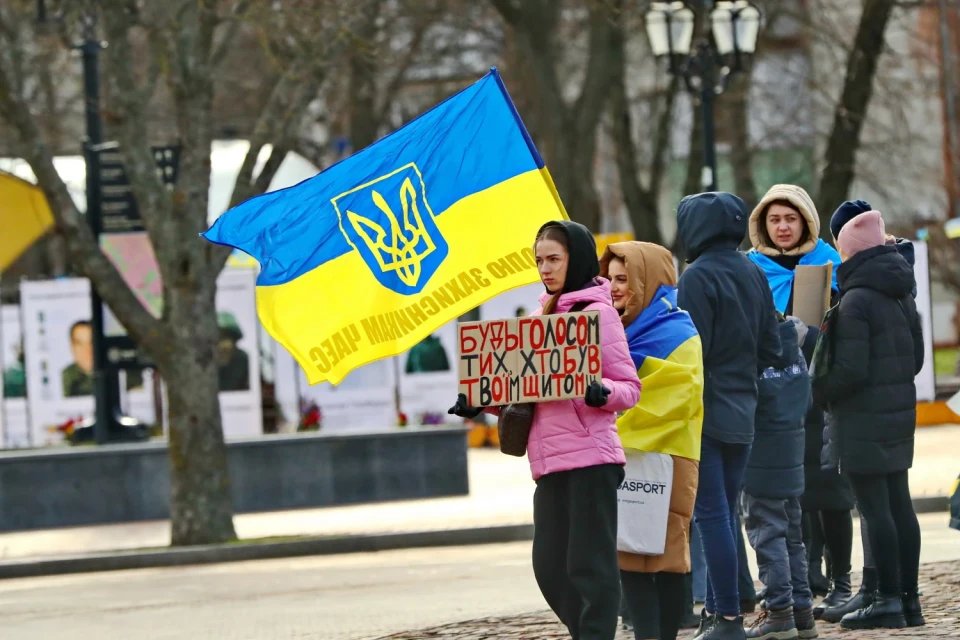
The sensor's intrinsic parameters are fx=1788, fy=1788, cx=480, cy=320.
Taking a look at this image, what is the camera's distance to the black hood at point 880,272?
25.5 feet

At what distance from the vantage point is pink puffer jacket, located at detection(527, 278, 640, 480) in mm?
6344

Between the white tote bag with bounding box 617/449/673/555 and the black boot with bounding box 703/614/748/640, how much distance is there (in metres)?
0.61

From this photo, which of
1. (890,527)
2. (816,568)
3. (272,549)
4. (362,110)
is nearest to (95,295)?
(272,549)

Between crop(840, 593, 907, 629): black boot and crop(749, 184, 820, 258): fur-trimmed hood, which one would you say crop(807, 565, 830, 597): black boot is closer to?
crop(840, 593, 907, 629): black boot

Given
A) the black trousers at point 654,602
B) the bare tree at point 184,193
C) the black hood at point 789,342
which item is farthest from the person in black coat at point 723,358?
the bare tree at point 184,193

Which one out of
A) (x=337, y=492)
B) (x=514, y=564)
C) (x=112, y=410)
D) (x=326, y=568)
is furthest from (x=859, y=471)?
(x=112, y=410)

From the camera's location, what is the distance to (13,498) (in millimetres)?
16688

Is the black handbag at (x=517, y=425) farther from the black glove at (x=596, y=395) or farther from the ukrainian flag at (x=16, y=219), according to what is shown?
the ukrainian flag at (x=16, y=219)

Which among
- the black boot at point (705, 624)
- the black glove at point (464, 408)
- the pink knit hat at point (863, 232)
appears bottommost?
the black boot at point (705, 624)

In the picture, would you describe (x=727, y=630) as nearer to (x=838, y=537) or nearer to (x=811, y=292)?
(x=838, y=537)

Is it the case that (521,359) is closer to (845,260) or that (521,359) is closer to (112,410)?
(845,260)

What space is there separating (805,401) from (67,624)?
193 inches

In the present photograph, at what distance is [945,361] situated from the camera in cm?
4550

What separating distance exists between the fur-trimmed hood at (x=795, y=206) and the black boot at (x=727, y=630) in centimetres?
201
